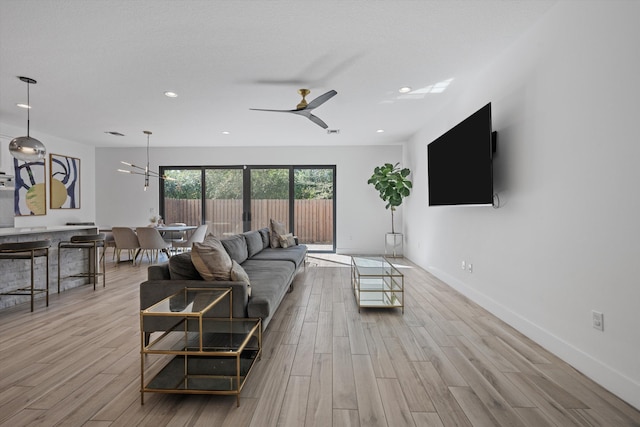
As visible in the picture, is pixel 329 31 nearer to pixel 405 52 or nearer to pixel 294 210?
pixel 405 52

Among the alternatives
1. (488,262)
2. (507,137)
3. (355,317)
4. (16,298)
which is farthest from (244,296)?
(16,298)

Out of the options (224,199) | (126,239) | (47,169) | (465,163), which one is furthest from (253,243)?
(47,169)

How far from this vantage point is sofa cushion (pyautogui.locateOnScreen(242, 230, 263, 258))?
4.37m

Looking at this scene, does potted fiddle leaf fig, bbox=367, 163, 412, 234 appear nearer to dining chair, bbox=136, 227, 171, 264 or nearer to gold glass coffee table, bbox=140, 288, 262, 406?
dining chair, bbox=136, 227, 171, 264

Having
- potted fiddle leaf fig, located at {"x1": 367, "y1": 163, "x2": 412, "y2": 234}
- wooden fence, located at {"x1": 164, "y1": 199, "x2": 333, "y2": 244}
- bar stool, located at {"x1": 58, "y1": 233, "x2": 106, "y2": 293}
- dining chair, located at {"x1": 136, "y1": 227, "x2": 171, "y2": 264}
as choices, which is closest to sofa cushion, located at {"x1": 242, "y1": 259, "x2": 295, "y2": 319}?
bar stool, located at {"x1": 58, "y1": 233, "x2": 106, "y2": 293}

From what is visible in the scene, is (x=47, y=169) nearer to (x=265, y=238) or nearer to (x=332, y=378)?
(x=265, y=238)

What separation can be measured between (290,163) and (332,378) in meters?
6.05

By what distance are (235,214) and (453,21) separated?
6.27 meters

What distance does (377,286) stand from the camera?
12.9 feet

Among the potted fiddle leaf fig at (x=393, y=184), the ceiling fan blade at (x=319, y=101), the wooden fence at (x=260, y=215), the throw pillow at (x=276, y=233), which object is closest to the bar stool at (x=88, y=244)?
the throw pillow at (x=276, y=233)

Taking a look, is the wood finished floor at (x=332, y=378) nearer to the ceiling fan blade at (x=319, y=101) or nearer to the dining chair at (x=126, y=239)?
the ceiling fan blade at (x=319, y=101)

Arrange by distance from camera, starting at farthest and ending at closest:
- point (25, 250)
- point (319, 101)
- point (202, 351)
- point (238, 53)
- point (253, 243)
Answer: point (253, 243) → point (319, 101) → point (25, 250) → point (238, 53) → point (202, 351)

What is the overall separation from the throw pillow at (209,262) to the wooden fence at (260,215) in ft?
16.8

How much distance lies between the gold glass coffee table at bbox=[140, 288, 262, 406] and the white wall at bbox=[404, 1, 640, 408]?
223 cm
